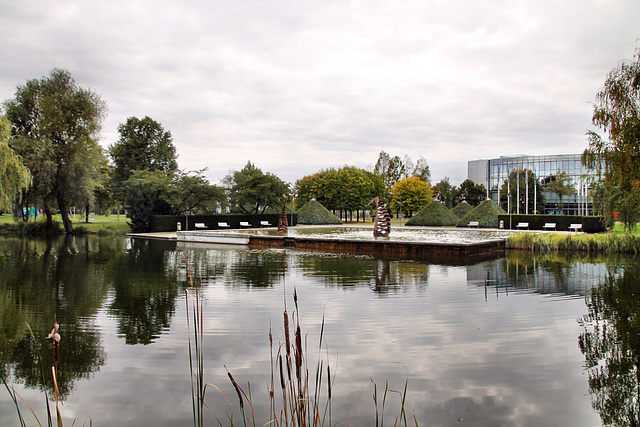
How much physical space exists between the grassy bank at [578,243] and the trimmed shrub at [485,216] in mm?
14125

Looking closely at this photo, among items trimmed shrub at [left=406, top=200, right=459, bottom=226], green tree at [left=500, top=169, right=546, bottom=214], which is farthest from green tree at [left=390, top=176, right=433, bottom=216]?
green tree at [left=500, top=169, right=546, bottom=214]

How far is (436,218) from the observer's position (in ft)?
115

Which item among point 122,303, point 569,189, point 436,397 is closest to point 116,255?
point 122,303

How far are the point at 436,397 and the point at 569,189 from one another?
55.6 meters

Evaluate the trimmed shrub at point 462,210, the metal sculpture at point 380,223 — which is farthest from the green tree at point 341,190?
the metal sculpture at point 380,223

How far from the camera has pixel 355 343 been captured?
5285 mm

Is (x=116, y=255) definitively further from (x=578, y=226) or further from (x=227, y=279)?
(x=578, y=226)

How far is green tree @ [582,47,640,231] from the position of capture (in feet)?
45.3

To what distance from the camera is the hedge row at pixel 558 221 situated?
27.6 metres

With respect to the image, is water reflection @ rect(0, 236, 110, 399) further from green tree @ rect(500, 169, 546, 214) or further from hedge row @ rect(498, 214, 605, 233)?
green tree @ rect(500, 169, 546, 214)

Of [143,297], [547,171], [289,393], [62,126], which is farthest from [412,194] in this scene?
[289,393]

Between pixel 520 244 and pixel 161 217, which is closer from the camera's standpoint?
pixel 520 244

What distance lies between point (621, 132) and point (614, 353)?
11.6 meters

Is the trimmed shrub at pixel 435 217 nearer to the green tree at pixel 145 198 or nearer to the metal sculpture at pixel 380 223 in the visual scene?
the metal sculpture at pixel 380 223
